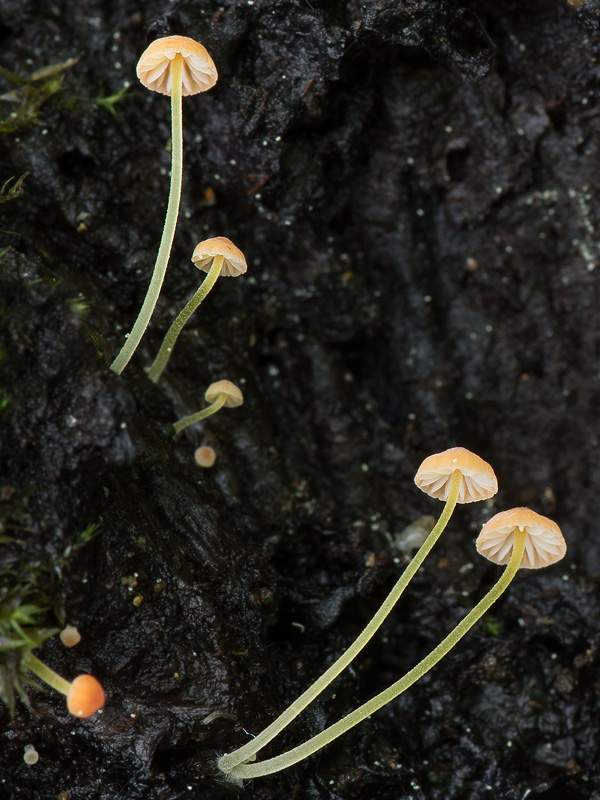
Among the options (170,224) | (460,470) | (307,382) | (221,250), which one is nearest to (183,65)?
(170,224)

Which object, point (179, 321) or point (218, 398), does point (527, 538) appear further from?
point (179, 321)

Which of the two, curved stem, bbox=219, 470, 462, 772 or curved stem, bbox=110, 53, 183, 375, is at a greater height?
curved stem, bbox=110, 53, 183, 375

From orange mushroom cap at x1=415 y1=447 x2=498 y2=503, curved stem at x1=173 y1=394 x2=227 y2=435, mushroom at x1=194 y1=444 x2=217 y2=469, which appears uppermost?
curved stem at x1=173 y1=394 x2=227 y2=435

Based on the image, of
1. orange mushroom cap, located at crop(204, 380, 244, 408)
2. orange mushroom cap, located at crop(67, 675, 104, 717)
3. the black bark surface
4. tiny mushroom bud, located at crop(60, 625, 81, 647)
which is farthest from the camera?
orange mushroom cap, located at crop(204, 380, 244, 408)

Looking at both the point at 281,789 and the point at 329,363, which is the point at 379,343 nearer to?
the point at 329,363

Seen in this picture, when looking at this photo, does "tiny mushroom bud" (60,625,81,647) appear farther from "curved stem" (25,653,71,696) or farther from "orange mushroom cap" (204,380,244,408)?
"orange mushroom cap" (204,380,244,408)

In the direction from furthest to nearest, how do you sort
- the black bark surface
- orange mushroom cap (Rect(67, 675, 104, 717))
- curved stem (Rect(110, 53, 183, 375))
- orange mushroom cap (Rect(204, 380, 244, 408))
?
orange mushroom cap (Rect(204, 380, 244, 408))
curved stem (Rect(110, 53, 183, 375))
the black bark surface
orange mushroom cap (Rect(67, 675, 104, 717))

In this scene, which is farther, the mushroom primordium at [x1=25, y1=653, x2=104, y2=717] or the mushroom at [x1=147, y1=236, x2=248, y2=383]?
the mushroom at [x1=147, y1=236, x2=248, y2=383]

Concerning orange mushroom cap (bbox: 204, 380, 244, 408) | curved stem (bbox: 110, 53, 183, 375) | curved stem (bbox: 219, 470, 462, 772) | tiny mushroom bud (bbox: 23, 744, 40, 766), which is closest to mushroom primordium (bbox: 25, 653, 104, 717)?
tiny mushroom bud (bbox: 23, 744, 40, 766)
